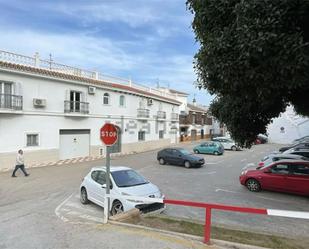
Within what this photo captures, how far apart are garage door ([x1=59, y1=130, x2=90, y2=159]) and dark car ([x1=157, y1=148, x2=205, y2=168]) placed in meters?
6.77

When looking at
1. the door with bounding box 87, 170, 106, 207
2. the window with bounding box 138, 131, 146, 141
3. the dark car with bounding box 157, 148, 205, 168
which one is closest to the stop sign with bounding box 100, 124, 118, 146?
the door with bounding box 87, 170, 106, 207

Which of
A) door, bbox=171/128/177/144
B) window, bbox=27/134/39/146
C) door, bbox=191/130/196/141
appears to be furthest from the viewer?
door, bbox=191/130/196/141

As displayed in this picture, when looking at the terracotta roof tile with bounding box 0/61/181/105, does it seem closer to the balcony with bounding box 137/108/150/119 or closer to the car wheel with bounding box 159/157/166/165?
the balcony with bounding box 137/108/150/119

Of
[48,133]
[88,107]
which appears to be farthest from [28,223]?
[88,107]

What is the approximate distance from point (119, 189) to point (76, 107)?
1658cm

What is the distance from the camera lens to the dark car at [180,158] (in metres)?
24.3

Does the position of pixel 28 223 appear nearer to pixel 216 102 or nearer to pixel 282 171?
pixel 216 102

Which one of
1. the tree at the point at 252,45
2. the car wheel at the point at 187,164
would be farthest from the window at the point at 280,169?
the car wheel at the point at 187,164

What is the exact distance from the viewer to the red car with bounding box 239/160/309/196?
1399 cm

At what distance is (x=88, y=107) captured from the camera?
2741 centimetres

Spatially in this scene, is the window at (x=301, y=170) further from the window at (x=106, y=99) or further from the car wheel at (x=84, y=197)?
the window at (x=106, y=99)

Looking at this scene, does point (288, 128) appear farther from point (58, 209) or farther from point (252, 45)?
point (252, 45)

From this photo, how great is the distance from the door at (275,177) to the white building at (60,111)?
625 inches

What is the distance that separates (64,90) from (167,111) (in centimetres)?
2065
